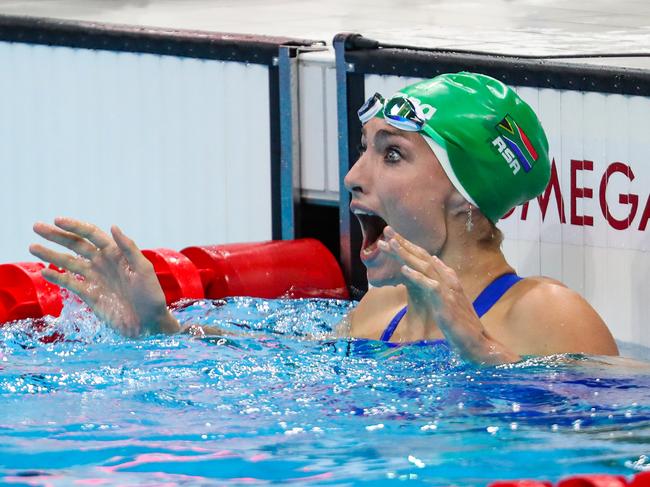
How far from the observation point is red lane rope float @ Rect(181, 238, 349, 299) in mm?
4746

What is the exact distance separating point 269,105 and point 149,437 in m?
2.55

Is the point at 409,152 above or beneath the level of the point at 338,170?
above

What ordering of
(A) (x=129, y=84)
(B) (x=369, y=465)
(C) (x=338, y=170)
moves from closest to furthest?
(B) (x=369, y=465) < (C) (x=338, y=170) < (A) (x=129, y=84)

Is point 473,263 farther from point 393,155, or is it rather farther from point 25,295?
point 25,295

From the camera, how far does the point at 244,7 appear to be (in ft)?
24.6

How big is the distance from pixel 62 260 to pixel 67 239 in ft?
0.18

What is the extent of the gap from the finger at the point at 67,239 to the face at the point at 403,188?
624mm

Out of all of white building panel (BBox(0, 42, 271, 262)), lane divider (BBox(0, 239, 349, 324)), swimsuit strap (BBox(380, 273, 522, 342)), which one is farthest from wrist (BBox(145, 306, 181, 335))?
white building panel (BBox(0, 42, 271, 262))

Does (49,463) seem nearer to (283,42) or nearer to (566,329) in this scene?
(566,329)

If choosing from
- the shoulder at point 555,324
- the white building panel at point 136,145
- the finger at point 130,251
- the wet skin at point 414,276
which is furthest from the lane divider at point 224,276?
the shoulder at point 555,324

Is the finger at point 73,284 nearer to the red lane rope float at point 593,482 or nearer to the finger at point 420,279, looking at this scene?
the finger at point 420,279

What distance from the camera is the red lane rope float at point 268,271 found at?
15.6ft

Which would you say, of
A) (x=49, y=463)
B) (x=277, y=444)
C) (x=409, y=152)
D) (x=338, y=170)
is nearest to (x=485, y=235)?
(x=409, y=152)

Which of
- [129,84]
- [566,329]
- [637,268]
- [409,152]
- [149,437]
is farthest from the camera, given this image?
[129,84]
